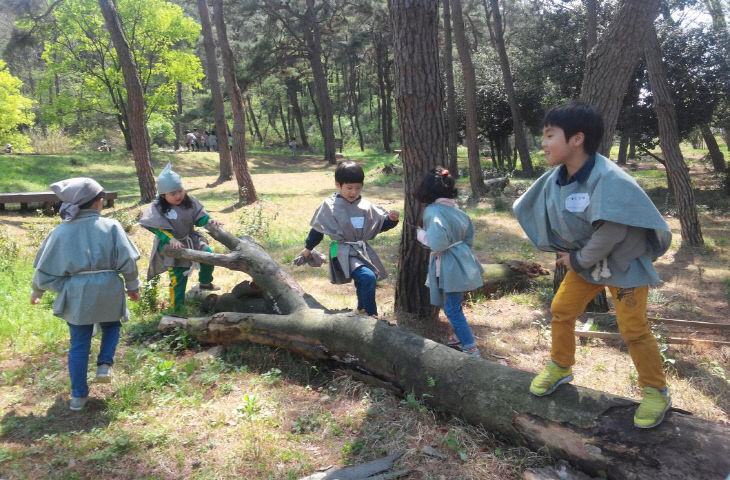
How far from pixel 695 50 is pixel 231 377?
56.4 ft

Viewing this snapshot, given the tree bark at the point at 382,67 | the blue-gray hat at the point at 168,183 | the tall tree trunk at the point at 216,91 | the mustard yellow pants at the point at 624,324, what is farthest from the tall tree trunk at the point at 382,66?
the mustard yellow pants at the point at 624,324

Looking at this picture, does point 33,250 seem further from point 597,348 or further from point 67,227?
point 597,348

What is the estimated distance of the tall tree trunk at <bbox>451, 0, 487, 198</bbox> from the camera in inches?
525

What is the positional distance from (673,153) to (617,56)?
19.3 ft

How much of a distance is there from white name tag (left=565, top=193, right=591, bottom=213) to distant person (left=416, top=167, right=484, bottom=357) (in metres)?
1.23

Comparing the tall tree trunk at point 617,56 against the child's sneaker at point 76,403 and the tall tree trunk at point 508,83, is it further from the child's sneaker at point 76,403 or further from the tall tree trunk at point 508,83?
the tall tree trunk at point 508,83

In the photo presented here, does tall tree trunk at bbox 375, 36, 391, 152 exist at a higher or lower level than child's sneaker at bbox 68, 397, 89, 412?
higher

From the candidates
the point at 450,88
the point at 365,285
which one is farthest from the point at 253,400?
the point at 450,88

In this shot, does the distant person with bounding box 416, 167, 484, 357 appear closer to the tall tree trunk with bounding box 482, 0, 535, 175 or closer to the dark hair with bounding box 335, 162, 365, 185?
the dark hair with bounding box 335, 162, 365, 185

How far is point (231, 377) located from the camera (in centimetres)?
395

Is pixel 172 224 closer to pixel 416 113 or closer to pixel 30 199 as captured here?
pixel 416 113

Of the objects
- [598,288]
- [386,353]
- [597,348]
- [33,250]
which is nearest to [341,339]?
[386,353]

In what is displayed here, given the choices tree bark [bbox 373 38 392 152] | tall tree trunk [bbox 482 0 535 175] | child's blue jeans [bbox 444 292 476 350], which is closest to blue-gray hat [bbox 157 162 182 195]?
child's blue jeans [bbox 444 292 476 350]

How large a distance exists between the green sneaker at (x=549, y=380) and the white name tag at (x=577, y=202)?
0.91m
